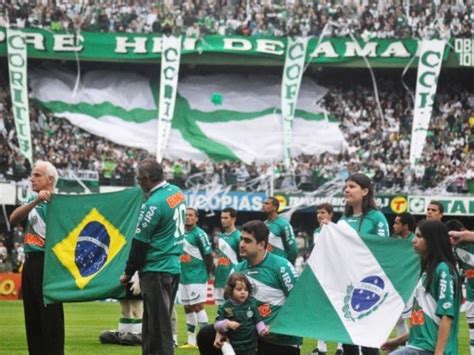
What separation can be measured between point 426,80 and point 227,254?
→ 25.9 meters

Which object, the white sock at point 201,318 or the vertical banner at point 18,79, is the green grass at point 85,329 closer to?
the white sock at point 201,318

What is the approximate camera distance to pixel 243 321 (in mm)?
10414

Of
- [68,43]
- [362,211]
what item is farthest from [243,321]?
[68,43]

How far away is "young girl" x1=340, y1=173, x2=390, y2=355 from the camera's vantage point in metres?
12.0

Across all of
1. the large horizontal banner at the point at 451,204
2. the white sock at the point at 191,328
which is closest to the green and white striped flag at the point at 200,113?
the large horizontal banner at the point at 451,204

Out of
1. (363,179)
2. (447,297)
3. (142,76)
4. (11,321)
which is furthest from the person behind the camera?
(142,76)

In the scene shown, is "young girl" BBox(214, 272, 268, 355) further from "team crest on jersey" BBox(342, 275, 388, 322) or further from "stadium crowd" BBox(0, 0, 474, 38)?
"stadium crowd" BBox(0, 0, 474, 38)

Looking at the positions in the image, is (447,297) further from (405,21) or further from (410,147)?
(405,21)

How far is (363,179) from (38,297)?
343cm

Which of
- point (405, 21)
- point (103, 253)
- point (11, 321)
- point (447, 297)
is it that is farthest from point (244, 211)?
point (447, 297)

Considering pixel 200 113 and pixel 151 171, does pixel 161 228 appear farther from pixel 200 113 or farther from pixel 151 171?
pixel 200 113

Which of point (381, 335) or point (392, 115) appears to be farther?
point (392, 115)

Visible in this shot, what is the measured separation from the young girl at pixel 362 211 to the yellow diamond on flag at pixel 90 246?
236 centimetres

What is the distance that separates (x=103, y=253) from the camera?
41.4ft
